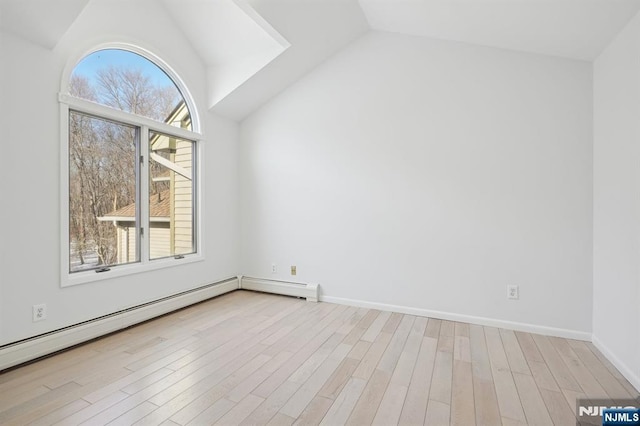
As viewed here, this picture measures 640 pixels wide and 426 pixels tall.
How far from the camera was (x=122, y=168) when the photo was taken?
300 centimetres

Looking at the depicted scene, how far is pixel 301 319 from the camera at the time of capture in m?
3.11

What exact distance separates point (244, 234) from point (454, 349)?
2.87 m

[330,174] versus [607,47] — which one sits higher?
[607,47]

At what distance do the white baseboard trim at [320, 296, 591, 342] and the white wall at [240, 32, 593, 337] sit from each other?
5 cm

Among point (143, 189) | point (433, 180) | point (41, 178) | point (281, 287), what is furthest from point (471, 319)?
point (41, 178)

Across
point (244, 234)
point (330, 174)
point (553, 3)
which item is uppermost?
point (553, 3)

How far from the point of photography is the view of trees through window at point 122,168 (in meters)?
2.63

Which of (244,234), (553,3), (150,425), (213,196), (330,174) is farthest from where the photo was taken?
(244,234)

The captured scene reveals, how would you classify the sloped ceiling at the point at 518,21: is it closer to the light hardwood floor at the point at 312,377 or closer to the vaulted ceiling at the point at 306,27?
the vaulted ceiling at the point at 306,27

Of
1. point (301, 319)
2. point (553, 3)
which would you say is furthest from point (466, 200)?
point (301, 319)

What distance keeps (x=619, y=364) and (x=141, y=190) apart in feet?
13.8

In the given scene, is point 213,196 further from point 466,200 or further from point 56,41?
point 466,200

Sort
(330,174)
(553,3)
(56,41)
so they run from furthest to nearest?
(330,174), (56,41), (553,3)

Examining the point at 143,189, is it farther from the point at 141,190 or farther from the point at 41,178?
the point at 41,178
